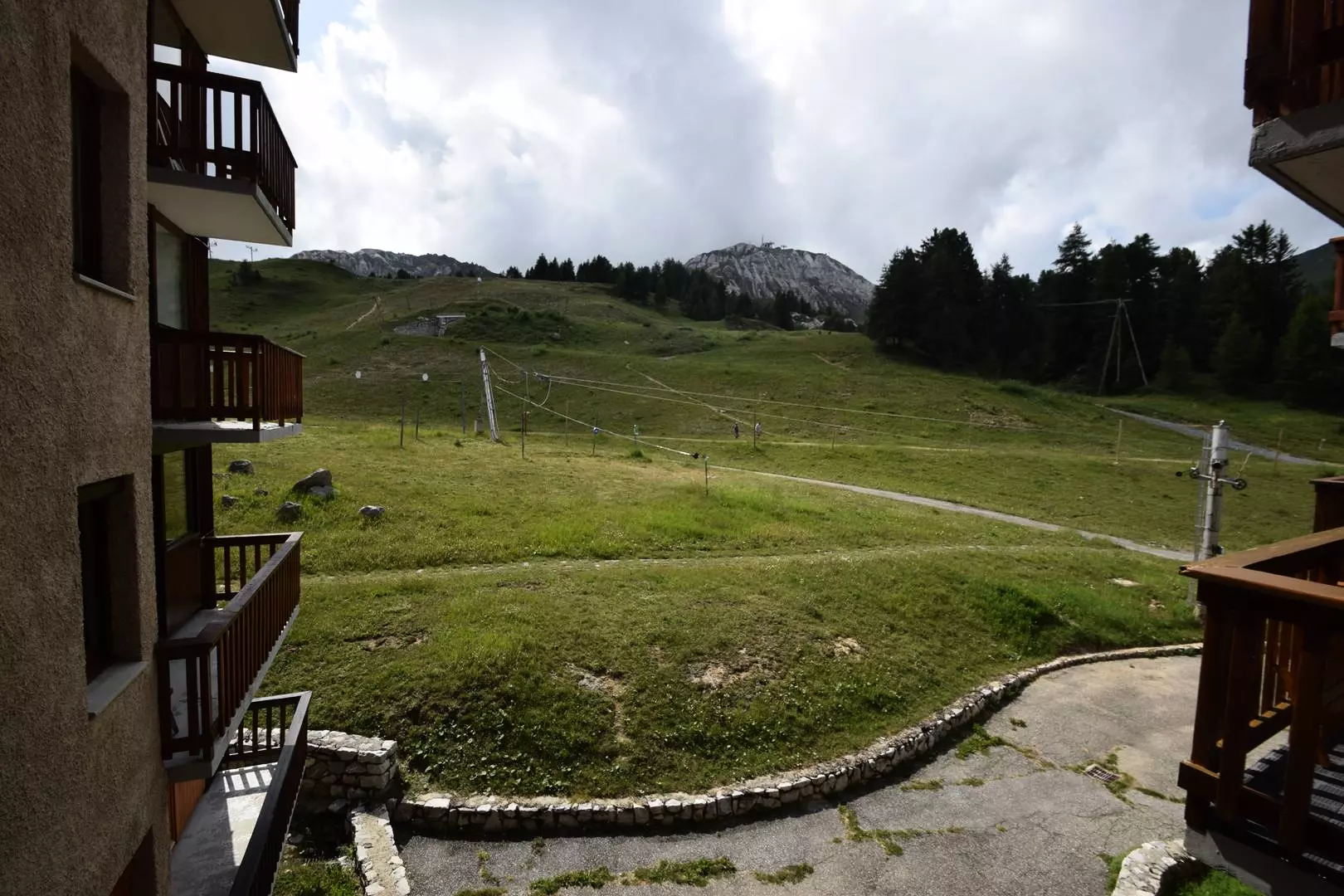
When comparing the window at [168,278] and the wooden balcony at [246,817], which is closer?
the wooden balcony at [246,817]

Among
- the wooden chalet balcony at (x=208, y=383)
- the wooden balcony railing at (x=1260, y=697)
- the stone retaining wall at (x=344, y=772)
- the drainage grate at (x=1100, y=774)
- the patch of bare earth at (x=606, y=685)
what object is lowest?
the drainage grate at (x=1100, y=774)

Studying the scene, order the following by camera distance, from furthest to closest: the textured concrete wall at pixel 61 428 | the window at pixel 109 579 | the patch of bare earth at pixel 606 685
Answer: the patch of bare earth at pixel 606 685
the window at pixel 109 579
the textured concrete wall at pixel 61 428

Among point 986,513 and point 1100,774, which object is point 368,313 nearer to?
point 986,513

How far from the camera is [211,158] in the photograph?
7613 millimetres

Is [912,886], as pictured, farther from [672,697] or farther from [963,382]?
[963,382]

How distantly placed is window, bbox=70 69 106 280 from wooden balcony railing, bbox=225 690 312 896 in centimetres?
567

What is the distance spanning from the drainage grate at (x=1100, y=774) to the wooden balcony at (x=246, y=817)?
13275 mm

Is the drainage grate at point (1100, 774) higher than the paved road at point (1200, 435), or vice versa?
the paved road at point (1200, 435)

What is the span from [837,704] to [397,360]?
62.9 m

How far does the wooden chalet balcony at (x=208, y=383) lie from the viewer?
22.6 feet

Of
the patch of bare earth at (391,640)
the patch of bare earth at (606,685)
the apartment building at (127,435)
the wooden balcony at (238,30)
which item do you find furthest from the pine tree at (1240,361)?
the apartment building at (127,435)

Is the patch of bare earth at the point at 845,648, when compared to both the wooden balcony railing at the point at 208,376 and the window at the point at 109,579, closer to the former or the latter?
the wooden balcony railing at the point at 208,376

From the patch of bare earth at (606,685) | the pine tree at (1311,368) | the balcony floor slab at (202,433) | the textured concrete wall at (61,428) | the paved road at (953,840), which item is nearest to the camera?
the textured concrete wall at (61,428)

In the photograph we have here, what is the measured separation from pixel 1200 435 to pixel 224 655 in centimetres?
6781
